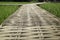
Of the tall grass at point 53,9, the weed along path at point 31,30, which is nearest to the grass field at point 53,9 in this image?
the tall grass at point 53,9

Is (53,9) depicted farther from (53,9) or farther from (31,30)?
(31,30)

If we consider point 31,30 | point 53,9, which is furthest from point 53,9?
point 31,30

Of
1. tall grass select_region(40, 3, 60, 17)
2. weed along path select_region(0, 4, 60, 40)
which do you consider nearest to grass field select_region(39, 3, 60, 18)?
tall grass select_region(40, 3, 60, 17)

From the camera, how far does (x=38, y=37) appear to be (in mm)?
5449

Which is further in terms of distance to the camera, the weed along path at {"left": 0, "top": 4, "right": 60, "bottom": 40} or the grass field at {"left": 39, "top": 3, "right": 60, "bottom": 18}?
the grass field at {"left": 39, "top": 3, "right": 60, "bottom": 18}

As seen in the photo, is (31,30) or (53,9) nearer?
(31,30)

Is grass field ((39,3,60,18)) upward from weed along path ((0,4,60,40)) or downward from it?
upward

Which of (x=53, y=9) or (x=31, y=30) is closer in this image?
(x=31, y=30)

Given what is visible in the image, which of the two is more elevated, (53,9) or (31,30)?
(53,9)

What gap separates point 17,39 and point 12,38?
0.59ft

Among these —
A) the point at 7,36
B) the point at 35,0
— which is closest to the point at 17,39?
the point at 7,36

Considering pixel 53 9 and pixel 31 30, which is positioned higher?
pixel 53 9

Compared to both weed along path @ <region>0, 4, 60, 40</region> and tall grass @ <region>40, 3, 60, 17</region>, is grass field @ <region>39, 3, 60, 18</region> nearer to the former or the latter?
tall grass @ <region>40, 3, 60, 17</region>

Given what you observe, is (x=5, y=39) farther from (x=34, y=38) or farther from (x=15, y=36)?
(x=34, y=38)
